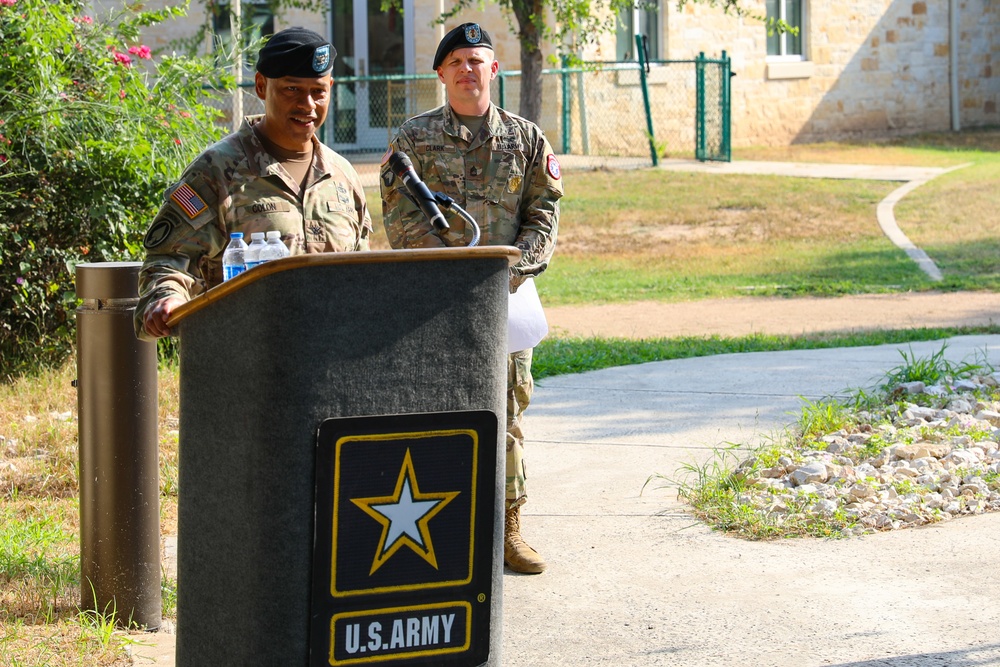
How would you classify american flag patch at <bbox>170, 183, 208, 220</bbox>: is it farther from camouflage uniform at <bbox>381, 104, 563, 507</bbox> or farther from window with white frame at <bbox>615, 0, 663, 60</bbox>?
window with white frame at <bbox>615, 0, 663, 60</bbox>

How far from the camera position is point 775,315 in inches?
413

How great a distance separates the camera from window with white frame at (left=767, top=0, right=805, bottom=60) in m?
23.6

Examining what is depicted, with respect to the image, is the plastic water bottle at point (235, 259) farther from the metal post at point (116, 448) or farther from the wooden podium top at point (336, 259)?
the metal post at point (116, 448)

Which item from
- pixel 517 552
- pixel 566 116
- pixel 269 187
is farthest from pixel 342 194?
pixel 566 116

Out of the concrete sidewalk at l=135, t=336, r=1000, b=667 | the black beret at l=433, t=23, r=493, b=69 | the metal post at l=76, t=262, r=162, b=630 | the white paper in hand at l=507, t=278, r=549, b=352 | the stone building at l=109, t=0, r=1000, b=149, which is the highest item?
the stone building at l=109, t=0, r=1000, b=149

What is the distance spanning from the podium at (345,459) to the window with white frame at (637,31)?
1907cm

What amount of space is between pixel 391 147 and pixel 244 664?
2148 mm

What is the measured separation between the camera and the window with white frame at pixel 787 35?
2356cm

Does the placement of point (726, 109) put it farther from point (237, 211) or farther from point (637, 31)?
point (237, 211)

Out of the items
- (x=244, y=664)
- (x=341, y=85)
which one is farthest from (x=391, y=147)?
(x=341, y=85)

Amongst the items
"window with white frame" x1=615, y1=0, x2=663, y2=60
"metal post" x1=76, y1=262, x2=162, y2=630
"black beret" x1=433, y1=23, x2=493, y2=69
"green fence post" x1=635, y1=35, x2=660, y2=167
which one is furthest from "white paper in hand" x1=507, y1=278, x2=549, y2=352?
"window with white frame" x1=615, y1=0, x2=663, y2=60

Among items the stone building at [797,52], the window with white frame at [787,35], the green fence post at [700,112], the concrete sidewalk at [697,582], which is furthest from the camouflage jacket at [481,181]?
the window with white frame at [787,35]

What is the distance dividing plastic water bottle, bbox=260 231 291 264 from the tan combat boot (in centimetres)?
159

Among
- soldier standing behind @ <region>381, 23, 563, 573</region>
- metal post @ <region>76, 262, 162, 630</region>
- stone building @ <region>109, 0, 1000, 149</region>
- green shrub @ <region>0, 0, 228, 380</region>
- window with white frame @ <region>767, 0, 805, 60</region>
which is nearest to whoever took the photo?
metal post @ <region>76, 262, 162, 630</region>
